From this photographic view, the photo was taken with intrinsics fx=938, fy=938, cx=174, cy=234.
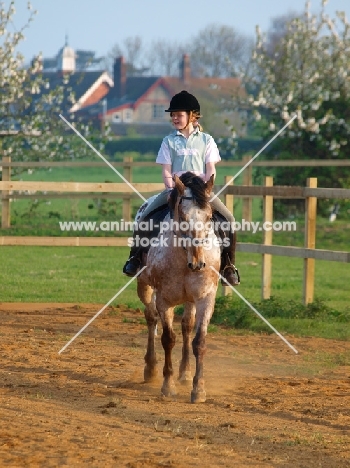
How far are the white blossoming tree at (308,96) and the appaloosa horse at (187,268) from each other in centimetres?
1618

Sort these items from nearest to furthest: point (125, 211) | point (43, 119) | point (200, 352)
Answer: point (200, 352) < point (125, 211) < point (43, 119)

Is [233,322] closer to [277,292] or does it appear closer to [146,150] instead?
[277,292]

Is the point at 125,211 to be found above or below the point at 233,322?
above

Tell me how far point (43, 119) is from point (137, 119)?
2835 inches

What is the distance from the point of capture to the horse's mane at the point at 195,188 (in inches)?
320

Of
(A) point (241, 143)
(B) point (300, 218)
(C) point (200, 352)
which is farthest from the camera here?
(A) point (241, 143)

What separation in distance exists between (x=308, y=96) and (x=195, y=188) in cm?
2165

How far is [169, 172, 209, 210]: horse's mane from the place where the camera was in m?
8.12

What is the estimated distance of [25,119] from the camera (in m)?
28.1

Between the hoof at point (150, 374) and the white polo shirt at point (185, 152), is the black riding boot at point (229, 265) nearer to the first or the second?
the white polo shirt at point (185, 152)

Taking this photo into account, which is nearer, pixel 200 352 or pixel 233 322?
pixel 200 352

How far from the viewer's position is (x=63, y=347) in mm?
10820

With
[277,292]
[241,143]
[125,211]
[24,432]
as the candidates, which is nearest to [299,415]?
[24,432]

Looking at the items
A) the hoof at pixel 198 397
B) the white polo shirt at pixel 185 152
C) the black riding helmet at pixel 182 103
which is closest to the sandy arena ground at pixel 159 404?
the hoof at pixel 198 397
